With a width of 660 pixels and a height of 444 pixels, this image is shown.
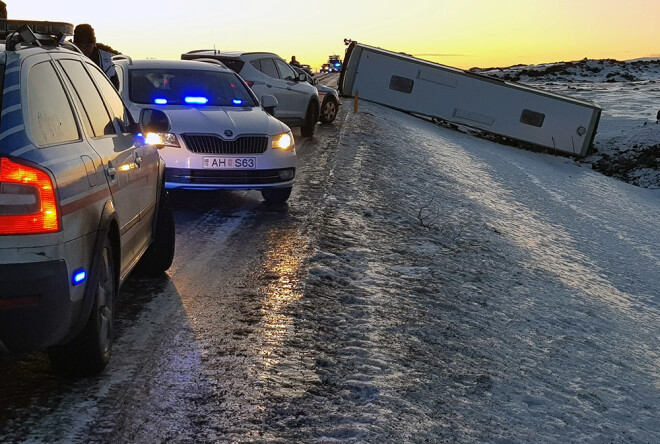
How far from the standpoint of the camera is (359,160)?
53.5ft

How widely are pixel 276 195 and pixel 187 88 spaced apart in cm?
189

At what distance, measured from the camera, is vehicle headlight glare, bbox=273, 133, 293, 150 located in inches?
409

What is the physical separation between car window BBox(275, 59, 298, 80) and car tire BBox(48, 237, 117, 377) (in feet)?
53.1

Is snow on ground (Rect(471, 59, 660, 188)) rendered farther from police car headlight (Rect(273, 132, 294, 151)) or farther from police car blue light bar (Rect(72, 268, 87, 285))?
police car blue light bar (Rect(72, 268, 87, 285))

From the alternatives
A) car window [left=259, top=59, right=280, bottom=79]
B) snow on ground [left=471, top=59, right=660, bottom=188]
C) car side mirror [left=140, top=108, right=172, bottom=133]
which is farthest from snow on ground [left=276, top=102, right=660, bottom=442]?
snow on ground [left=471, top=59, right=660, bottom=188]

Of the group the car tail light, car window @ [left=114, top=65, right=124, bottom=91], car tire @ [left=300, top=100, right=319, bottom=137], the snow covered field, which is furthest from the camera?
car tire @ [left=300, top=100, right=319, bottom=137]

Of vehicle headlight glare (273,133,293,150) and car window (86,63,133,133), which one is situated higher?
car window (86,63,133,133)

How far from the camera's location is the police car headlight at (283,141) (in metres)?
10.4

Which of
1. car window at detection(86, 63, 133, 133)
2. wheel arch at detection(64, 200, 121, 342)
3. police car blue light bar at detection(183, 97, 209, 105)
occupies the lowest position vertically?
police car blue light bar at detection(183, 97, 209, 105)

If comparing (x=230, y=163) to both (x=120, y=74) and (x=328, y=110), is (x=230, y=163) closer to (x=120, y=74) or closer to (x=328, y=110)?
(x=120, y=74)

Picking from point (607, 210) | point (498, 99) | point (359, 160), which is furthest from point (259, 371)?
point (498, 99)

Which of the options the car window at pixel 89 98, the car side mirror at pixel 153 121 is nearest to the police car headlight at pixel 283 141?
the car side mirror at pixel 153 121

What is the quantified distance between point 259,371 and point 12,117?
196 cm

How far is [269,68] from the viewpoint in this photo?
20.2 metres
